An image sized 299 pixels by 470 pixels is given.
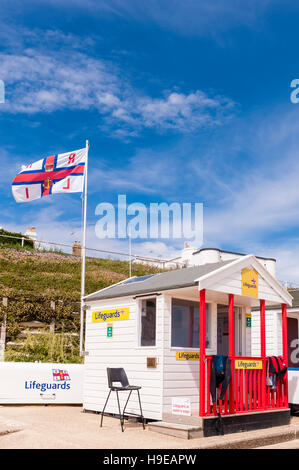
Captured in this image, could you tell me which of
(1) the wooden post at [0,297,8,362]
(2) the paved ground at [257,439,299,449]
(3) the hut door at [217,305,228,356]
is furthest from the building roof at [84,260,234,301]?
(1) the wooden post at [0,297,8,362]

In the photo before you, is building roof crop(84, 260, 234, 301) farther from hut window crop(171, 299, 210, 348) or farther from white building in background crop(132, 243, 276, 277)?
white building in background crop(132, 243, 276, 277)

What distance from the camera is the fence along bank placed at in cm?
868

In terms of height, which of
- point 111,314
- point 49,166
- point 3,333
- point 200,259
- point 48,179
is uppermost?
point 49,166

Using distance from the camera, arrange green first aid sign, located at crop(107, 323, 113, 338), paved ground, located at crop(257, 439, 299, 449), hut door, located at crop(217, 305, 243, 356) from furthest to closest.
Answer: hut door, located at crop(217, 305, 243, 356), green first aid sign, located at crop(107, 323, 113, 338), paved ground, located at crop(257, 439, 299, 449)

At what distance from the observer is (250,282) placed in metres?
9.55

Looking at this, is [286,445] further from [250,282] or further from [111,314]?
[111,314]

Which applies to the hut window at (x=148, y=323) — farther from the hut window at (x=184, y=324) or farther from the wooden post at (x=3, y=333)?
the wooden post at (x=3, y=333)

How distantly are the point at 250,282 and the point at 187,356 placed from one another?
1.88 m

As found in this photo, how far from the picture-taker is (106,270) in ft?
84.0

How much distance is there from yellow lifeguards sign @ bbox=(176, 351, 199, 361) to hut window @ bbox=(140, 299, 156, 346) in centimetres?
51

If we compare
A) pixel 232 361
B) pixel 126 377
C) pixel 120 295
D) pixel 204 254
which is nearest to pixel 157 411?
pixel 126 377

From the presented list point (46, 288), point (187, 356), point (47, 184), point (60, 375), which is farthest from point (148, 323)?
point (46, 288)
